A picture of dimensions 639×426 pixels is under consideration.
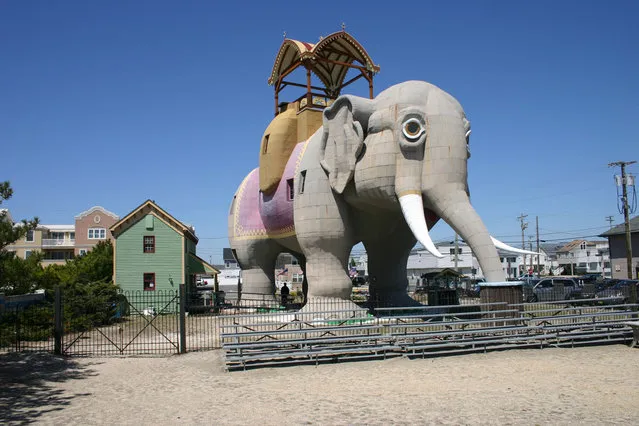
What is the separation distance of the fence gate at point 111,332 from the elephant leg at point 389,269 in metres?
6.04

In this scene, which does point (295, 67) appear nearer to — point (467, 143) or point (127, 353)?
point (467, 143)

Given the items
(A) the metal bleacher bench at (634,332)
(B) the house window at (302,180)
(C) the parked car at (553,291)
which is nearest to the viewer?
(A) the metal bleacher bench at (634,332)

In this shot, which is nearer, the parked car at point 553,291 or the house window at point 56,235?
the parked car at point 553,291

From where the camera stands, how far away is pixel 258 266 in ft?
66.5

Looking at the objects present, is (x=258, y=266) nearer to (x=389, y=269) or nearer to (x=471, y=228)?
(x=389, y=269)

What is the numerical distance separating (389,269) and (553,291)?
1532 centimetres

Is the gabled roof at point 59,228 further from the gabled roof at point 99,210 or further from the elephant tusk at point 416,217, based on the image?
the elephant tusk at point 416,217

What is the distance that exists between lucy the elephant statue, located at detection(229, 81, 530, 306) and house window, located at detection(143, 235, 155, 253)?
10088 millimetres

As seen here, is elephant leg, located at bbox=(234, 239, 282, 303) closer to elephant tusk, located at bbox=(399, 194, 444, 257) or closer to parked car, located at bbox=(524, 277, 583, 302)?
elephant tusk, located at bbox=(399, 194, 444, 257)

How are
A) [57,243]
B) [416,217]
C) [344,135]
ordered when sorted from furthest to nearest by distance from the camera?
[57,243] < [344,135] < [416,217]

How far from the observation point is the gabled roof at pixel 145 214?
25.6 metres

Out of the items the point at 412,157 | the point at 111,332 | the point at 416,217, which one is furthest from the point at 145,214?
the point at 416,217

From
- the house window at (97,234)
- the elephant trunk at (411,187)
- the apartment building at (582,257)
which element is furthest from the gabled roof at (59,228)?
the apartment building at (582,257)

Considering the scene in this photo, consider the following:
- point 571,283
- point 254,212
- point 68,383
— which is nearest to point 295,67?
point 254,212
